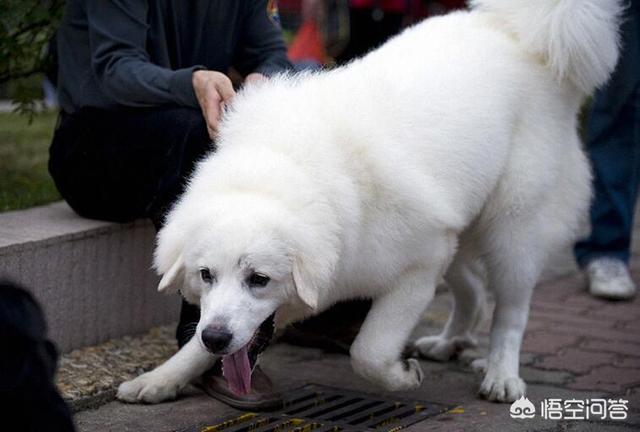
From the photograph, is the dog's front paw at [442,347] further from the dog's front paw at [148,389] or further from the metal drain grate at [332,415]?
the dog's front paw at [148,389]

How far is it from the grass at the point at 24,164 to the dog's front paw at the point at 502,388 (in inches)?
79.0

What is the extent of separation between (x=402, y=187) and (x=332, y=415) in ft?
2.67

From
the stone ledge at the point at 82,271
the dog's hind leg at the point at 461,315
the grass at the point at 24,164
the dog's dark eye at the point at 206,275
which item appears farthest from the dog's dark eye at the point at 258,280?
the grass at the point at 24,164

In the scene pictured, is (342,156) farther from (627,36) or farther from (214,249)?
(627,36)

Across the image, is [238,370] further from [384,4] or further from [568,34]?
[384,4]

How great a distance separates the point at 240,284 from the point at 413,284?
69cm

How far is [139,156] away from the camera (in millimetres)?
4086

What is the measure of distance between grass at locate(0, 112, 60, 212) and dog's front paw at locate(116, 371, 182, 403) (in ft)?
3.74

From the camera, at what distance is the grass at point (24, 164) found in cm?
486

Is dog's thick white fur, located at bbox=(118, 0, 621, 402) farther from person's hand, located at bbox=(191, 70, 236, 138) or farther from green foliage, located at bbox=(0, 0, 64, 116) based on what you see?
green foliage, located at bbox=(0, 0, 64, 116)

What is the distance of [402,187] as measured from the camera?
353cm

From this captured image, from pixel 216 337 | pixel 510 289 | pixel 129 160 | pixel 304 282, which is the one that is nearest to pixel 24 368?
pixel 216 337

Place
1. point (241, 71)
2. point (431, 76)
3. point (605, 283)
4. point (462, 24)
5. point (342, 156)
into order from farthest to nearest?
1. point (605, 283)
2. point (241, 71)
3. point (462, 24)
4. point (431, 76)
5. point (342, 156)

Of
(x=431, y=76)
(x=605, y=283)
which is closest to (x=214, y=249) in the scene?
(x=431, y=76)
